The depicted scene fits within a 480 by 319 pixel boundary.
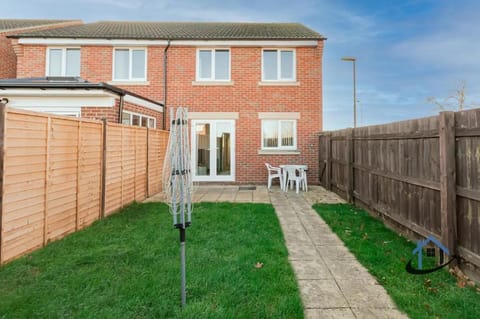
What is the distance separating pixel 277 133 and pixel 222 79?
11.0ft

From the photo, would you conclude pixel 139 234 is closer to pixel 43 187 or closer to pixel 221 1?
pixel 43 187

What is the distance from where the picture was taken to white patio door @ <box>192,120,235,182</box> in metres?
11.3

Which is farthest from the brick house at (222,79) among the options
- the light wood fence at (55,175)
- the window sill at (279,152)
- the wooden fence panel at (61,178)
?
the wooden fence panel at (61,178)

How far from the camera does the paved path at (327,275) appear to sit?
255 centimetres

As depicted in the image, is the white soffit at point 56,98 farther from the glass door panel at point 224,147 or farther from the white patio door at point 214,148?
the glass door panel at point 224,147

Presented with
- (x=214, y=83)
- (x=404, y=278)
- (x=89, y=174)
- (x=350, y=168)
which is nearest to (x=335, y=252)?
(x=404, y=278)

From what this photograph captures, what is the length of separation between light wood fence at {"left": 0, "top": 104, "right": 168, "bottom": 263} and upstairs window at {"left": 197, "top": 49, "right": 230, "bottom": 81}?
5.31m

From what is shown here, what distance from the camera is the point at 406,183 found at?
4.58m

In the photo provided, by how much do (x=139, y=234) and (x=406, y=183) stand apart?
4.82 metres

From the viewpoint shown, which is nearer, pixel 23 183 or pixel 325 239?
pixel 23 183

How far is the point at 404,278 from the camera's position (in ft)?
10.3

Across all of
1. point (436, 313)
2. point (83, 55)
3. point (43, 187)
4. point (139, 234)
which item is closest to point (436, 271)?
point (436, 313)

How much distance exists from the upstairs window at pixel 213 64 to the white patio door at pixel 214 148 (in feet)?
6.58

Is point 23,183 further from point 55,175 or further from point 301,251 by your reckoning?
point 301,251
